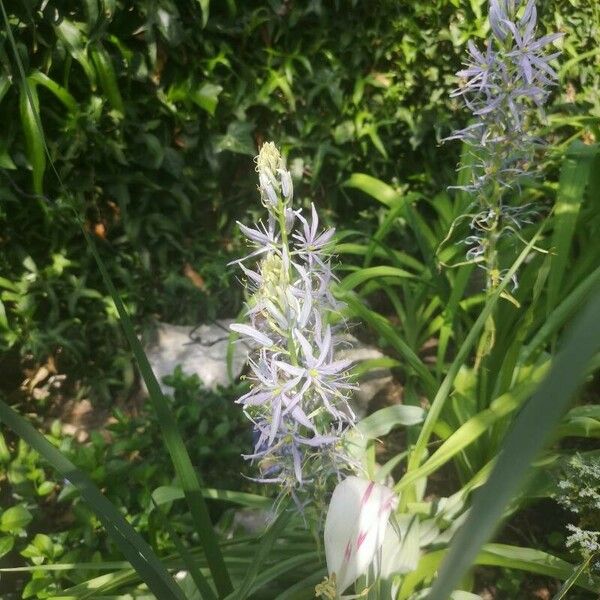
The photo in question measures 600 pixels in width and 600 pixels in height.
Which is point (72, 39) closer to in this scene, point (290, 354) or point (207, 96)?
point (207, 96)

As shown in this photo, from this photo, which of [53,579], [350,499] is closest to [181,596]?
[350,499]

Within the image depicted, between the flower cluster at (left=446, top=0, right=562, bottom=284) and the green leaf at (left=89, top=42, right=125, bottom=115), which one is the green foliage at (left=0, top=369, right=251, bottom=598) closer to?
the green leaf at (left=89, top=42, right=125, bottom=115)

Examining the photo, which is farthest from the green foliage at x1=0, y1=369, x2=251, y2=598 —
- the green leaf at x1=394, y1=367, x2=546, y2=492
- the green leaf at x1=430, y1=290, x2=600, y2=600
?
the green leaf at x1=430, y1=290, x2=600, y2=600

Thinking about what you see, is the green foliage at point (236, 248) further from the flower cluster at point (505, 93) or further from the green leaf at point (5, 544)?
the flower cluster at point (505, 93)

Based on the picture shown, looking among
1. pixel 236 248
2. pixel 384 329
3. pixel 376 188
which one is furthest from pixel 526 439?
pixel 236 248

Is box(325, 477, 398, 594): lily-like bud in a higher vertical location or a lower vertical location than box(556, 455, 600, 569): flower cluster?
higher

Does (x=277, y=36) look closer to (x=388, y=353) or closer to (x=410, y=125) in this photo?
(x=410, y=125)
